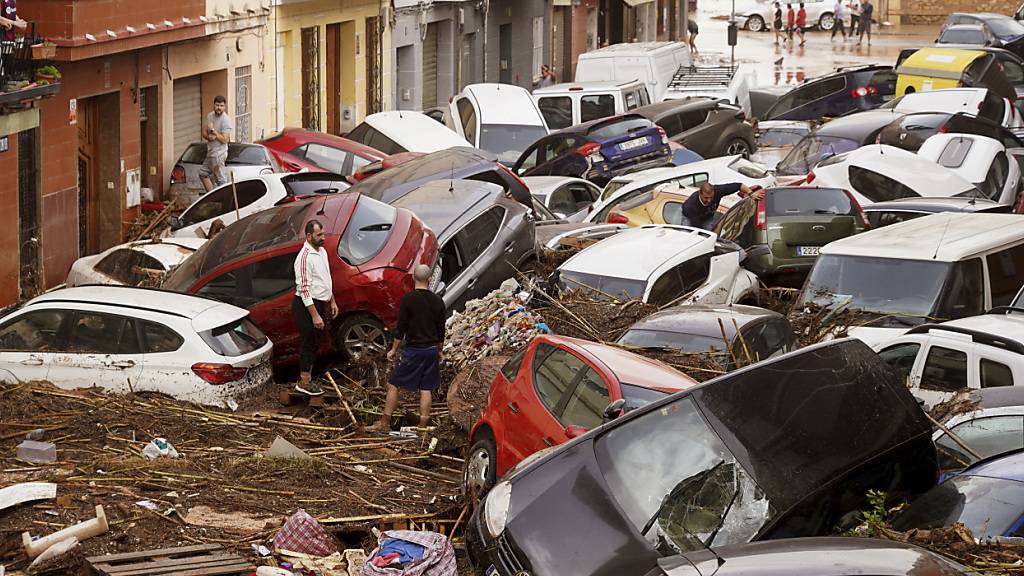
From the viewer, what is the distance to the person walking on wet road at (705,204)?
64.6 ft

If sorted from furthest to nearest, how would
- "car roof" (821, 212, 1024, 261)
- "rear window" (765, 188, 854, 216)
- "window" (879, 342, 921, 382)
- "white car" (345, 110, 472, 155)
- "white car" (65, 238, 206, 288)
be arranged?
"white car" (345, 110, 472, 155)
"rear window" (765, 188, 854, 216)
"white car" (65, 238, 206, 288)
"car roof" (821, 212, 1024, 261)
"window" (879, 342, 921, 382)

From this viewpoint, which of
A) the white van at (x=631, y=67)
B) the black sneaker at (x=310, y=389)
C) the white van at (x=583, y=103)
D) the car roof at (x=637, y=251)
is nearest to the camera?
the black sneaker at (x=310, y=389)

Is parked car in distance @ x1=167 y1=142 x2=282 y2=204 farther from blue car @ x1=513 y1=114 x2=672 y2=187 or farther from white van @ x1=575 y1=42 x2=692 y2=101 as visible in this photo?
white van @ x1=575 y1=42 x2=692 y2=101

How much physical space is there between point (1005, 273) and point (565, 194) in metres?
8.97

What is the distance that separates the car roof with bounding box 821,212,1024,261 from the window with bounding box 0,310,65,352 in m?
7.52

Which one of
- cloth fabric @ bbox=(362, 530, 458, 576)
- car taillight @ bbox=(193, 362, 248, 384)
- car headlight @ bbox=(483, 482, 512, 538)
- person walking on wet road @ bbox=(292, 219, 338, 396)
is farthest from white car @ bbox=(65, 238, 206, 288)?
car headlight @ bbox=(483, 482, 512, 538)

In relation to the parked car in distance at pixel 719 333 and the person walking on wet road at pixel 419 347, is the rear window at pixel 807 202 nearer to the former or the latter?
the parked car in distance at pixel 719 333

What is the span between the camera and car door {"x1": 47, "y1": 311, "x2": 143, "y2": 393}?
12.9m

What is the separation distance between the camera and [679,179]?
22.3 meters

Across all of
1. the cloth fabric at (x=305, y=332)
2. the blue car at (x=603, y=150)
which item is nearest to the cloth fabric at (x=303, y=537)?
the cloth fabric at (x=305, y=332)

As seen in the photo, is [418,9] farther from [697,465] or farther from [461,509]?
[697,465]

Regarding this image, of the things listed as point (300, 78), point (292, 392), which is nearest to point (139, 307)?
point (292, 392)

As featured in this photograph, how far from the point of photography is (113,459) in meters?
11.5

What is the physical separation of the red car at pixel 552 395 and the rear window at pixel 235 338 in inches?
125
